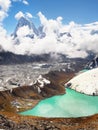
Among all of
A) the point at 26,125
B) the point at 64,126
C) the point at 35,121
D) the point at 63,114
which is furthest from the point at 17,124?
the point at 63,114

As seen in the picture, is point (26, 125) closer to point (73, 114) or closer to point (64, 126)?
point (64, 126)

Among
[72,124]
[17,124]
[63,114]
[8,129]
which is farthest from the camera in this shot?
[63,114]

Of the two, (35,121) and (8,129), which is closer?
(8,129)

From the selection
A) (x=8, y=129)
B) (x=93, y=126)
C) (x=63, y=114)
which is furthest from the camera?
(x=63, y=114)

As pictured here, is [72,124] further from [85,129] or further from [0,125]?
[0,125]

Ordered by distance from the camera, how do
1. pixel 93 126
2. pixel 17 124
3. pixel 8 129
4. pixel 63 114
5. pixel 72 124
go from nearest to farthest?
1. pixel 8 129
2. pixel 17 124
3. pixel 93 126
4. pixel 72 124
5. pixel 63 114

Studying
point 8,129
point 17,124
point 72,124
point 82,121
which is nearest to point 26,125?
point 17,124

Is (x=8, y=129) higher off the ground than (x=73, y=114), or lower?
higher

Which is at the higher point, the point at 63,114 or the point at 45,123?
the point at 45,123

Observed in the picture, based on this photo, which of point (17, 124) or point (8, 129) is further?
point (17, 124)
